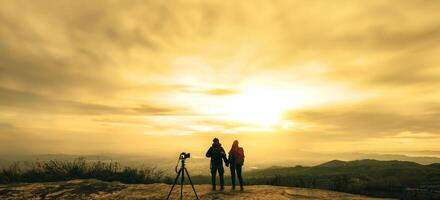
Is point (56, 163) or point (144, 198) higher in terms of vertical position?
point (56, 163)

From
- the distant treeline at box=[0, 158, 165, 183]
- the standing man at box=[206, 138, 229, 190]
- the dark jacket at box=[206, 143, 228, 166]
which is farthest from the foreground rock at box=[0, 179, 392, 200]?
the distant treeline at box=[0, 158, 165, 183]

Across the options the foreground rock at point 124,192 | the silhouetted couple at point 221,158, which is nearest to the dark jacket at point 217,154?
Result: the silhouetted couple at point 221,158

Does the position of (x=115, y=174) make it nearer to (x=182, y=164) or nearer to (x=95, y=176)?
(x=95, y=176)

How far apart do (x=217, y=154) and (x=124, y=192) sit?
5.00 m

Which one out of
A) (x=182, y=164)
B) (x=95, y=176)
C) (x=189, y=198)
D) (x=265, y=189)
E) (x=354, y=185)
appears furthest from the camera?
(x=95, y=176)

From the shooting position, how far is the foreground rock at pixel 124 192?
1577cm

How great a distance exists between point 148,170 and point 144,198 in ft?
25.6

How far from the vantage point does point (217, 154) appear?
18078 millimetres

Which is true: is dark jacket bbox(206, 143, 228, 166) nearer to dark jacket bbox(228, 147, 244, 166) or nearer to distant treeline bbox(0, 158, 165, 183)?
dark jacket bbox(228, 147, 244, 166)

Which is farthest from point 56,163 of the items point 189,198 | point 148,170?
point 189,198

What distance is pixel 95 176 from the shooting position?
2183cm

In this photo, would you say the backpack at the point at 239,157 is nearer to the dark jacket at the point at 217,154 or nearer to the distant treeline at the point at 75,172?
the dark jacket at the point at 217,154

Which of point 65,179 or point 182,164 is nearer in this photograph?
point 182,164

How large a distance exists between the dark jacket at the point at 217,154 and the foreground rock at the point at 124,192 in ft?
4.89
